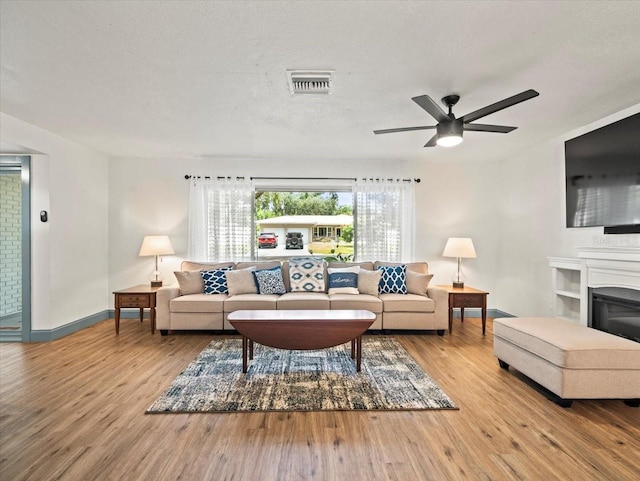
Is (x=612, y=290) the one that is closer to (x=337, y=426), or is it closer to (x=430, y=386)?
(x=430, y=386)

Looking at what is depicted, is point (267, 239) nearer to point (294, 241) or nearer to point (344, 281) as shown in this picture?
point (294, 241)

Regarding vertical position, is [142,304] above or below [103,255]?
below

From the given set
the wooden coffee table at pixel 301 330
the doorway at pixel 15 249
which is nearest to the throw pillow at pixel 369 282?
the wooden coffee table at pixel 301 330

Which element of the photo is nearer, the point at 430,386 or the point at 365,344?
the point at 430,386

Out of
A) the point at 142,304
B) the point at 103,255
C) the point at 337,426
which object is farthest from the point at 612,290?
the point at 103,255

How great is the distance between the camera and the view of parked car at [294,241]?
202 inches

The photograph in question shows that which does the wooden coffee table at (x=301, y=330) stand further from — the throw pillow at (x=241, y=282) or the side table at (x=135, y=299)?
the side table at (x=135, y=299)

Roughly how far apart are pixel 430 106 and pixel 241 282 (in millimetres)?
2944

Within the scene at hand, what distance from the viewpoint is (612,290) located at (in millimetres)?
2936

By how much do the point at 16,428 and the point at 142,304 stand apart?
2070mm

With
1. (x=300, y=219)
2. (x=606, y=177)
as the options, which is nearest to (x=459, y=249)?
(x=606, y=177)

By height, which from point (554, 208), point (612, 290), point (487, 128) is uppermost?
point (487, 128)

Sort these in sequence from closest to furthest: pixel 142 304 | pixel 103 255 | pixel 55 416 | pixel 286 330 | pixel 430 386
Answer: pixel 55 416
pixel 430 386
pixel 286 330
pixel 142 304
pixel 103 255

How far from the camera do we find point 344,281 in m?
4.27
